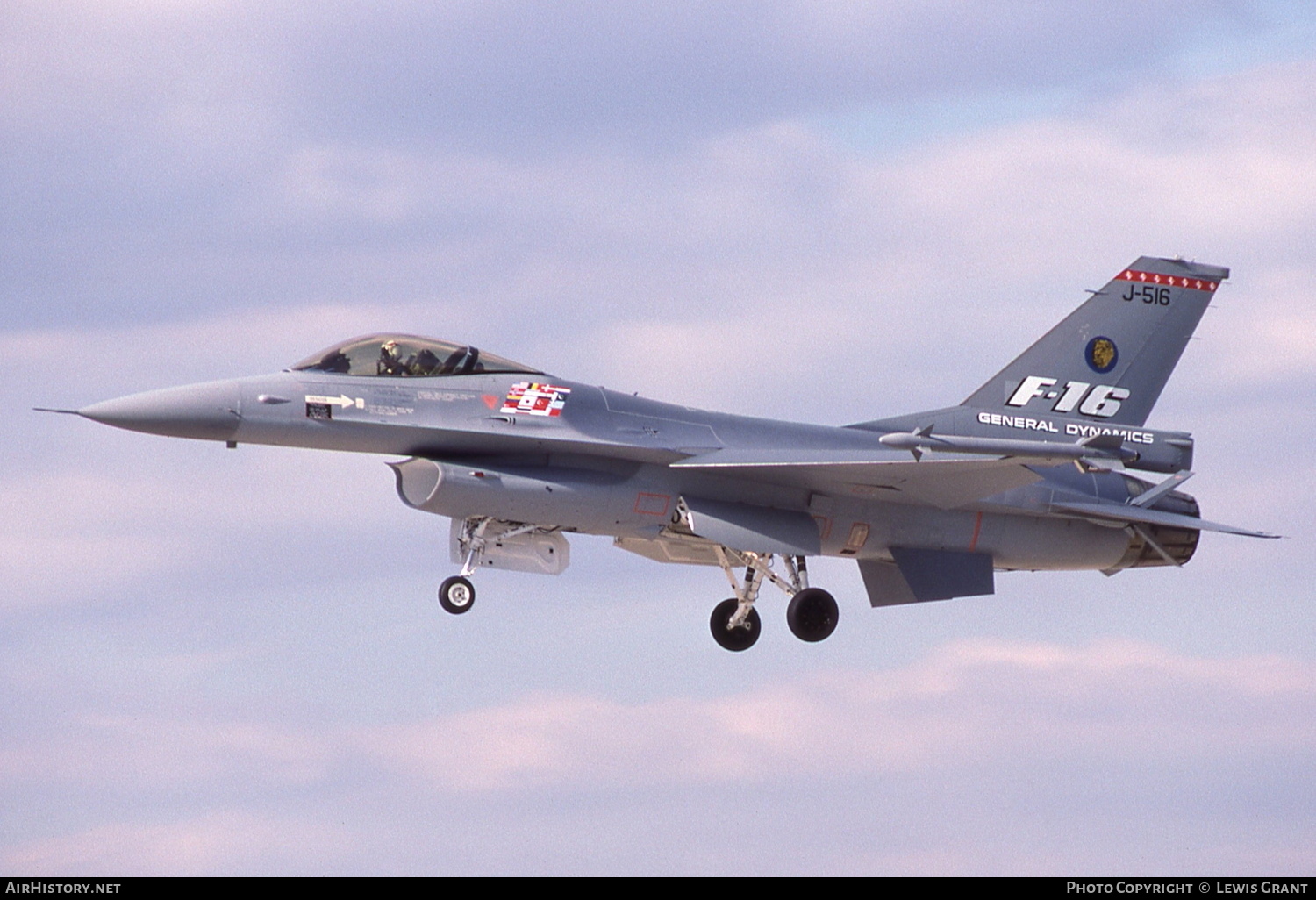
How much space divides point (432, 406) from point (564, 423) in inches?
62.3

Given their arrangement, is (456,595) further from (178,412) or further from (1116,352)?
(1116,352)

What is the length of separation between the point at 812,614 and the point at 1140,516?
4.61m

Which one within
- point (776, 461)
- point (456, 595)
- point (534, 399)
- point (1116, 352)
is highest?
point (1116, 352)

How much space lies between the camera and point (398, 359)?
2264cm

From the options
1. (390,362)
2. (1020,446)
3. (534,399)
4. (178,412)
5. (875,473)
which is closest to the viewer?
(1020,446)

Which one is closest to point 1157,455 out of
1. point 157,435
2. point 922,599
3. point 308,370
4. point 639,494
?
point 922,599

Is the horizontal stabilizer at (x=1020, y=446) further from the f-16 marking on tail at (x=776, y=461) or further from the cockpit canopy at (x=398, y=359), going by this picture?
the cockpit canopy at (x=398, y=359)

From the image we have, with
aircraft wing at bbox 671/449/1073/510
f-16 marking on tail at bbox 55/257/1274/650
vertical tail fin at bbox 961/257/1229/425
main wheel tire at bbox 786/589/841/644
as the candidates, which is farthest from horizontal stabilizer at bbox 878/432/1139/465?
vertical tail fin at bbox 961/257/1229/425

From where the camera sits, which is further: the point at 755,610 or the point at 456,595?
the point at 755,610

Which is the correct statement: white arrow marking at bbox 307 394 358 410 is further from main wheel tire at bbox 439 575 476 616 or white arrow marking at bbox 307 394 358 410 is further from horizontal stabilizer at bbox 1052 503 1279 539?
horizontal stabilizer at bbox 1052 503 1279 539

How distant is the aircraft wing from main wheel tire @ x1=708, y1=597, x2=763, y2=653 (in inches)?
96.8

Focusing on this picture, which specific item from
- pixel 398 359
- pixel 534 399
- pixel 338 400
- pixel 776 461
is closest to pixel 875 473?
pixel 776 461

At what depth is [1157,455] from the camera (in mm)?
25750

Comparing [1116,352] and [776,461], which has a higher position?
[1116,352]
